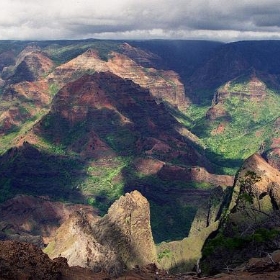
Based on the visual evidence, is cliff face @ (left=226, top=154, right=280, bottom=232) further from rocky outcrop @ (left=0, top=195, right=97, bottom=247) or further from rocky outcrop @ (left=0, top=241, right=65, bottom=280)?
rocky outcrop @ (left=0, top=195, right=97, bottom=247)

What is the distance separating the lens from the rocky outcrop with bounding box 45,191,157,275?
198 feet

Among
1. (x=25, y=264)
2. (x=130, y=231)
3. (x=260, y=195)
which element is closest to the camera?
(x=25, y=264)

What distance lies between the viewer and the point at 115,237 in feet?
248

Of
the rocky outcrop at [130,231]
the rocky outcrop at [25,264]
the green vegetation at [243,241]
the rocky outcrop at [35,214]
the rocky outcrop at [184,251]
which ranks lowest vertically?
the rocky outcrop at [35,214]

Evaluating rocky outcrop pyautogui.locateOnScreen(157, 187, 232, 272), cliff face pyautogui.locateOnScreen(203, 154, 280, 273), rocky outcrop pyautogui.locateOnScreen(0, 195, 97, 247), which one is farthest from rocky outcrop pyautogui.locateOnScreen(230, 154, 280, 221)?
rocky outcrop pyautogui.locateOnScreen(0, 195, 97, 247)

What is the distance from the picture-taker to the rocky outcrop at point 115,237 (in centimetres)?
6041

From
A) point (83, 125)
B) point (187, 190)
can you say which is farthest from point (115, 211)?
point (83, 125)

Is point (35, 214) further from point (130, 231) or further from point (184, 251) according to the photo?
point (130, 231)

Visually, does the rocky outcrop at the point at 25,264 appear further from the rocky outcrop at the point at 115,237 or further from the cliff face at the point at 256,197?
the cliff face at the point at 256,197

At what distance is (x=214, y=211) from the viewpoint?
113125mm

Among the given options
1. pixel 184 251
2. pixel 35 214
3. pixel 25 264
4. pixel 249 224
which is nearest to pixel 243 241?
pixel 249 224

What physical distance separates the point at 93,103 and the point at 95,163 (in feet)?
95.5

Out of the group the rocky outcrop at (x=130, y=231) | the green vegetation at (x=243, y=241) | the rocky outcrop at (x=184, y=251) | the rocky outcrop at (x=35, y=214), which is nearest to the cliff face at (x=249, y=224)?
the green vegetation at (x=243, y=241)

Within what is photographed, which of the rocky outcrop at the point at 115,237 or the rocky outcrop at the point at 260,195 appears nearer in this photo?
the rocky outcrop at the point at 115,237
